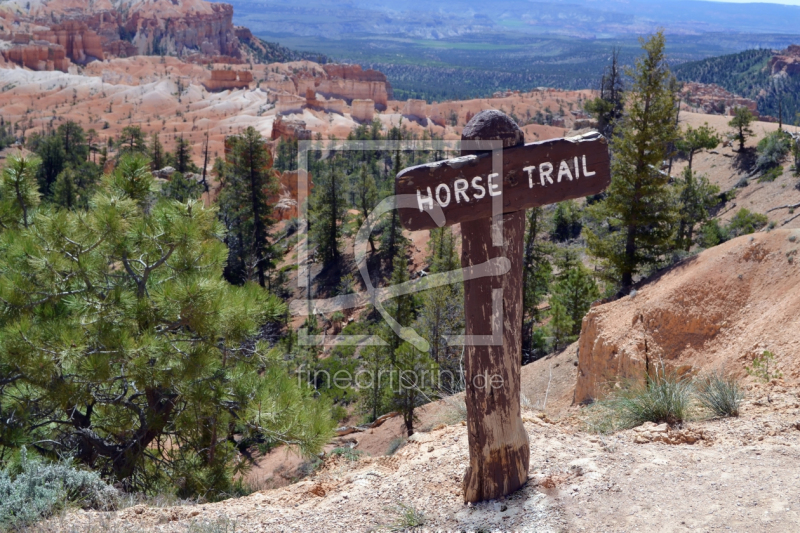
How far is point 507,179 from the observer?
14.2 ft

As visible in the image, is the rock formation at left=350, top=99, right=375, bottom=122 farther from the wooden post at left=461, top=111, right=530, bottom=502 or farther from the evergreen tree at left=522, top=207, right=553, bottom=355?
the wooden post at left=461, top=111, right=530, bottom=502

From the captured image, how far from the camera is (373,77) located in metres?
114

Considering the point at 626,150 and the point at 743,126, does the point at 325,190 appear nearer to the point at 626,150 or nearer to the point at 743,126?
the point at 626,150

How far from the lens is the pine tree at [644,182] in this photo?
645 inches

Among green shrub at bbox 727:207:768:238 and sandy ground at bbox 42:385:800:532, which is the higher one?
sandy ground at bbox 42:385:800:532

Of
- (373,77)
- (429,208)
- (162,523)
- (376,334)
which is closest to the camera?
(429,208)

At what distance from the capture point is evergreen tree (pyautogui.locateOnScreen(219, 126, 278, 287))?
1271 inches

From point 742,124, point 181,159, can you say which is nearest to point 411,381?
point 742,124

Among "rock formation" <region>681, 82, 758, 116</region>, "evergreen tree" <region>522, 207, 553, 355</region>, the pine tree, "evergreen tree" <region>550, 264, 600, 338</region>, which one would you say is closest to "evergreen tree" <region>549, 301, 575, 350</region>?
"evergreen tree" <region>550, 264, 600, 338</region>

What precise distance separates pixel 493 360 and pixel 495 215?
992 mm

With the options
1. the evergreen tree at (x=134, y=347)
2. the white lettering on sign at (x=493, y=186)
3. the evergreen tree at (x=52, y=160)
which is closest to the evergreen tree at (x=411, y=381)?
the evergreen tree at (x=134, y=347)

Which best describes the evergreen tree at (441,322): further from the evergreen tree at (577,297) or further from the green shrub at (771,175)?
the green shrub at (771,175)

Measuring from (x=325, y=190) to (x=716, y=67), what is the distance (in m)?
108

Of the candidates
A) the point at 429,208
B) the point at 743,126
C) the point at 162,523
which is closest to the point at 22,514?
the point at 162,523
